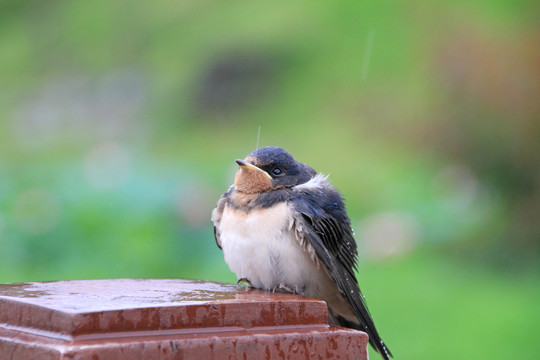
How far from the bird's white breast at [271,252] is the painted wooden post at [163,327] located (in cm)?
93

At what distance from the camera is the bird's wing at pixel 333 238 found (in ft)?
9.51

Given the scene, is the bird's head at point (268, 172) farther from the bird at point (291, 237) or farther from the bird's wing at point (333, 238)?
the bird's wing at point (333, 238)

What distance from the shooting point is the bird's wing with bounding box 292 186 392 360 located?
290 cm

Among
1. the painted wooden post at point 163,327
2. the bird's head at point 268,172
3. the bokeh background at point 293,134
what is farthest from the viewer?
the bokeh background at point 293,134

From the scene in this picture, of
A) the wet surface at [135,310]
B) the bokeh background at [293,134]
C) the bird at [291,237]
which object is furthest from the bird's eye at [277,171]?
the bokeh background at [293,134]

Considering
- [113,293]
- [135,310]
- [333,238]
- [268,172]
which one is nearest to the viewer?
[135,310]

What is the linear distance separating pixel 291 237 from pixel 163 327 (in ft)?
4.47

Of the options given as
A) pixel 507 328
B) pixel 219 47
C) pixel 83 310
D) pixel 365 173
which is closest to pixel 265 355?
pixel 83 310

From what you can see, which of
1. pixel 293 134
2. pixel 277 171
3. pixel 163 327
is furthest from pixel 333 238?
pixel 293 134

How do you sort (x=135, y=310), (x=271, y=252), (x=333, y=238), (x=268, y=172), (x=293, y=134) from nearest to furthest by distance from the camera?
1. (x=135, y=310)
2. (x=271, y=252)
3. (x=333, y=238)
4. (x=268, y=172)
5. (x=293, y=134)

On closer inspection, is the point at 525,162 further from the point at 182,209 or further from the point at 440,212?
the point at 182,209

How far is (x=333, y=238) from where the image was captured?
3.08 m

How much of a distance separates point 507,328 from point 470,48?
3.15m

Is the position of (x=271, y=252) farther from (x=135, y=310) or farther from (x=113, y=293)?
(x=135, y=310)
